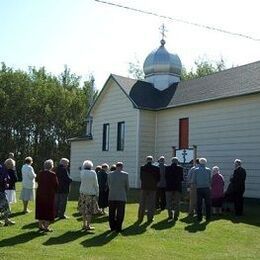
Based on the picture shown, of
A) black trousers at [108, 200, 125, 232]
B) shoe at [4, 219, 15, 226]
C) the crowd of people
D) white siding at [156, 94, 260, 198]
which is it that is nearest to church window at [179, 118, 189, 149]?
white siding at [156, 94, 260, 198]

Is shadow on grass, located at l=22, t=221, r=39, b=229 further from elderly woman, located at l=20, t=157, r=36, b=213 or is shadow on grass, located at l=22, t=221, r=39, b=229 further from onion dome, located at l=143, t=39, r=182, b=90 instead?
onion dome, located at l=143, t=39, r=182, b=90

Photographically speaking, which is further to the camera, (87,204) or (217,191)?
(217,191)

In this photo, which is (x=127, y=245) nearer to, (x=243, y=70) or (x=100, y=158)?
(x=243, y=70)

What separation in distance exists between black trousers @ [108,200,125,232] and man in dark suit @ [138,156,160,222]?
1.83 metres

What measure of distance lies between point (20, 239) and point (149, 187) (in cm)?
450

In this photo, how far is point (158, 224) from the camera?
15.0 m

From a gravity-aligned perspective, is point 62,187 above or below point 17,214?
above

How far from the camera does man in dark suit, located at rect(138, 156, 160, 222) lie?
1519 cm

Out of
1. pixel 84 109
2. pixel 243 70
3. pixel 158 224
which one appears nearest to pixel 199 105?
pixel 243 70

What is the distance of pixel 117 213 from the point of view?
1352cm

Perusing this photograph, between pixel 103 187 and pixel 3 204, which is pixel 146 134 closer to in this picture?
pixel 103 187

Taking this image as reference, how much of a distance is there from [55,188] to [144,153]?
51.4 feet

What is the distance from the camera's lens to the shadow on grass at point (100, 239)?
11.9 metres

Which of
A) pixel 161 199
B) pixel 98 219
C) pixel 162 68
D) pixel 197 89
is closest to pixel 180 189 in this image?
pixel 161 199
